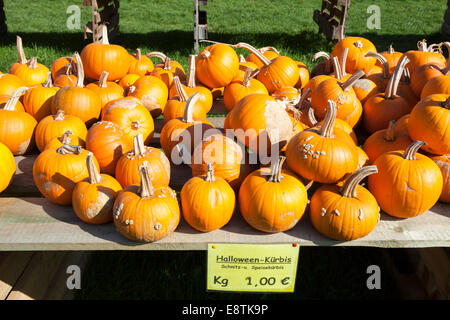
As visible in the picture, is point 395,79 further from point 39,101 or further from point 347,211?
point 39,101

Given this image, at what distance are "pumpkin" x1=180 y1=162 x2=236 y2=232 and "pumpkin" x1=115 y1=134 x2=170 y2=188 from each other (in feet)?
0.59

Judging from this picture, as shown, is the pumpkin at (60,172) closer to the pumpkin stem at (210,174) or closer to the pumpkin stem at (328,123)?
the pumpkin stem at (210,174)

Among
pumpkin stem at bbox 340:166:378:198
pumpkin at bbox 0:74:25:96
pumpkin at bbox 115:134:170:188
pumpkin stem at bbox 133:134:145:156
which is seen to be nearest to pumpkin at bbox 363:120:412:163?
pumpkin stem at bbox 340:166:378:198

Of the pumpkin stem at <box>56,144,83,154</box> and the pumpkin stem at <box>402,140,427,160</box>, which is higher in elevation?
the pumpkin stem at <box>402,140,427,160</box>

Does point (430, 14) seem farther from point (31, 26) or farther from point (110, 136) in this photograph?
point (110, 136)

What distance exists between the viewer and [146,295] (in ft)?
7.60

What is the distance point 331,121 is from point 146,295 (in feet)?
4.81

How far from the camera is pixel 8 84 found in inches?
90.8

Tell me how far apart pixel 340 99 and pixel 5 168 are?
1.62 m

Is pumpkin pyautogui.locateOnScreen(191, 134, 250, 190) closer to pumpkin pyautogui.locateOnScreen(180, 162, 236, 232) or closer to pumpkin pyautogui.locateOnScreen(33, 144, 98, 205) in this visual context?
pumpkin pyautogui.locateOnScreen(180, 162, 236, 232)

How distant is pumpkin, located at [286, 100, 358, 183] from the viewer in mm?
1604

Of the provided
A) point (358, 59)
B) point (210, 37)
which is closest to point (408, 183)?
point (358, 59)

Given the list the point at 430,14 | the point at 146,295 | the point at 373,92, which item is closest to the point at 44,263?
the point at 146,295
